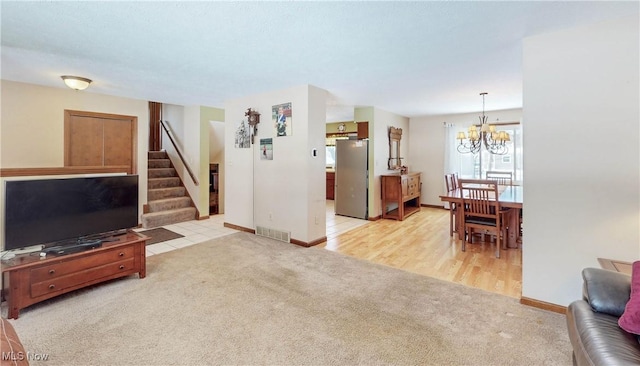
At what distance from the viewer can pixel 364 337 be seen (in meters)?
1.97

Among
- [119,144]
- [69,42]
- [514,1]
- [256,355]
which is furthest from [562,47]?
[119,144]

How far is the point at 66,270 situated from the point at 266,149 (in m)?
2.74

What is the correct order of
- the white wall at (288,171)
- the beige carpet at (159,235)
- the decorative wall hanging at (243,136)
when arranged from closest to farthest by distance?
the white wall at (288,171) → the beige carpet at (159,235) → the decorative wall hanging at (243,136)

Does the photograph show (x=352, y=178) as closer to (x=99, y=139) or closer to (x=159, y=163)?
(x=159, y=163)

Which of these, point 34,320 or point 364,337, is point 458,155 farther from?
point 34,320

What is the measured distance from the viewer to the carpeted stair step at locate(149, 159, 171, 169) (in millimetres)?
6273

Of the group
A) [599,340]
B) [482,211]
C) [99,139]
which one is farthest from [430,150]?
[99,139]

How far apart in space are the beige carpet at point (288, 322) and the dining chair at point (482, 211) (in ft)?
4.39

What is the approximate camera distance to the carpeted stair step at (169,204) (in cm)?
537

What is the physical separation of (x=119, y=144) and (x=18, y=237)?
9.24 feet

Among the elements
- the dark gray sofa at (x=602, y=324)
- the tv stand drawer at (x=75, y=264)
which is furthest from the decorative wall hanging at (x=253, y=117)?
the dark gray sofa at (x=602, y=324)

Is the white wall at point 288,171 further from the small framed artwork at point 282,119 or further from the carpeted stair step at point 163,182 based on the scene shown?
the carpeted stair step at point 163,182

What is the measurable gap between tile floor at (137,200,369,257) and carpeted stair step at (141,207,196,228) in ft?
0.41

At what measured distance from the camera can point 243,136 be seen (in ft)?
15.6
